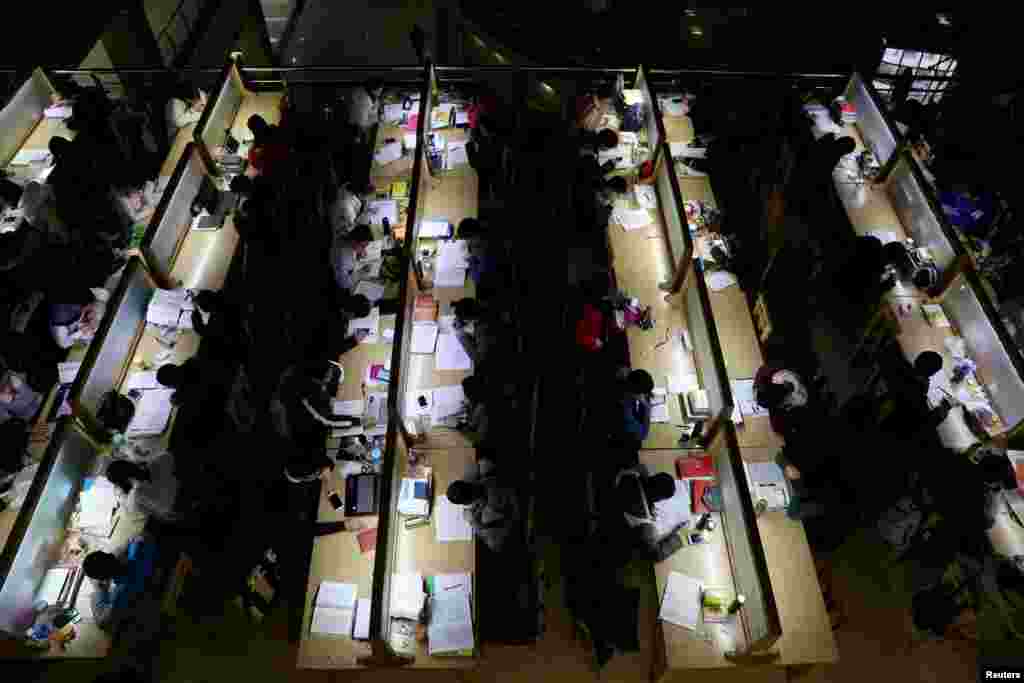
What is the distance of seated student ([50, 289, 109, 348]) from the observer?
18.0 ft

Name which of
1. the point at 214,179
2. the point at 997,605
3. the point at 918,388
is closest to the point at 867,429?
the point at 918,388

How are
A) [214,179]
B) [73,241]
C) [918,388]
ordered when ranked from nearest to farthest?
[918,388], [73,241], [214,179]

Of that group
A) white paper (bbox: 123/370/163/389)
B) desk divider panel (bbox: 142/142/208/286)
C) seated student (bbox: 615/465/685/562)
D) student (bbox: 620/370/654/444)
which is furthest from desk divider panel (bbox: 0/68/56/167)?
seated student (bbox: 615/465/685/562)

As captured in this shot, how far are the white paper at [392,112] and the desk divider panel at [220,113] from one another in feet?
5.53

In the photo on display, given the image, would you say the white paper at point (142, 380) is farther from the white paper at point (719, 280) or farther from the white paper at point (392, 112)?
the white paper at point (719, 280)

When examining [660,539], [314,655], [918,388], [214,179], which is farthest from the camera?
[214,179]

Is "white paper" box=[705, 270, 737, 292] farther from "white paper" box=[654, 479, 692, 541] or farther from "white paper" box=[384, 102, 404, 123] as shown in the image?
"white paper" box=[384, 102, 404, 123]

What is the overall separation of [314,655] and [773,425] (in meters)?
3.52

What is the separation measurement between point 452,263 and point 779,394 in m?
2.97

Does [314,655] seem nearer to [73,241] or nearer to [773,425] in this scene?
[773,425]

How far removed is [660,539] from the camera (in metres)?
4.40

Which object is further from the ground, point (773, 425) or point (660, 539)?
point (773, 425)

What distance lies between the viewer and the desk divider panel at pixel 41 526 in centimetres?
382

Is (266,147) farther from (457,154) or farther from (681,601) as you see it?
(681,601)
